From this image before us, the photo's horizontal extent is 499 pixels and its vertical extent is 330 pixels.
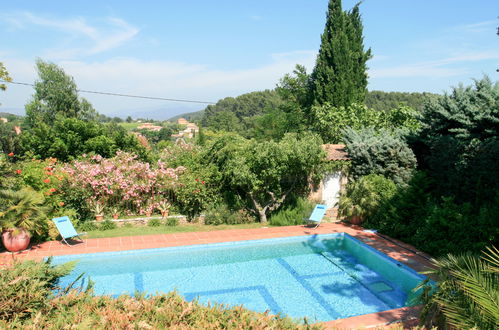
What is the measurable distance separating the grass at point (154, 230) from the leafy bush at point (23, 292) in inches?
272

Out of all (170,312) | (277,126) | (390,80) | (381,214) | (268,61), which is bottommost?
(381,214)

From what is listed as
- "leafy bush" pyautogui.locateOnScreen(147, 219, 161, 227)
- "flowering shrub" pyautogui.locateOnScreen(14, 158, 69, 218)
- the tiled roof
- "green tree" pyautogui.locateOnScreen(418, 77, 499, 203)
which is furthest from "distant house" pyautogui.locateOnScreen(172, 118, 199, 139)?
"green tree" pyautogui.locateOnScreen(418, 77, 499, 203)

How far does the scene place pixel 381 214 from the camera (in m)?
11.8

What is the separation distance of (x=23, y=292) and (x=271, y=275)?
19.8 ft

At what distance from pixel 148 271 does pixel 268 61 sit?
26941 millimetres

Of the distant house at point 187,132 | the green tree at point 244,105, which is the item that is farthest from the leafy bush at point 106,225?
the green tree at point 244,105

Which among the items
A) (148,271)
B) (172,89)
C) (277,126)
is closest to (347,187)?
(148,271)

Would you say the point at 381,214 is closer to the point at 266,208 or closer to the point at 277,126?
the point at 266,208

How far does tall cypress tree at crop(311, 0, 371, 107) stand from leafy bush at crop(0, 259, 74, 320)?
22.6m

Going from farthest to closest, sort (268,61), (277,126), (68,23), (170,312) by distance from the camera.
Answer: (268,61) → (277,126) → (68,23) → (170,312)

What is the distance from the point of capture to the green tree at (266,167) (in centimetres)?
1196

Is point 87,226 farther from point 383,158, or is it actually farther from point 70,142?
point 383,158

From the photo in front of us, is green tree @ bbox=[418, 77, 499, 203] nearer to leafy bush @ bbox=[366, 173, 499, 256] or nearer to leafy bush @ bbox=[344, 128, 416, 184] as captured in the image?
leafy bush @ bbox=[366, 173, 499, 256]

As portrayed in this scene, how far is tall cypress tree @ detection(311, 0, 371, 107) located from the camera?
2442cm
